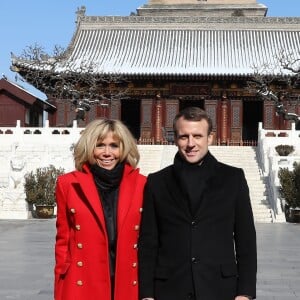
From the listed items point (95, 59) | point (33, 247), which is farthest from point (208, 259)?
point (95, 59)

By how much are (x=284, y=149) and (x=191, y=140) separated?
1832cm

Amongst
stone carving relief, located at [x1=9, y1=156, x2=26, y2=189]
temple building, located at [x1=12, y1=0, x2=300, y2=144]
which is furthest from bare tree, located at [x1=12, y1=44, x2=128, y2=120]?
stone carving relief, located at [x1=9, y1=156, x2=26, y2=189]

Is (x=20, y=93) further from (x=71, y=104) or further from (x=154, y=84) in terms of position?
(x=154, y=84)

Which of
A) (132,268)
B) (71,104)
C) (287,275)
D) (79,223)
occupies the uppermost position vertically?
(71,104)

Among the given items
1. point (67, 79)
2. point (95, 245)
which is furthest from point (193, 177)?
point (67, 79)

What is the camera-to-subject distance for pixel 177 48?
1252 inches

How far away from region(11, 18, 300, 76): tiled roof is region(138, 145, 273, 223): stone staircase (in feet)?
18.4

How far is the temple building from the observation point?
2839cm

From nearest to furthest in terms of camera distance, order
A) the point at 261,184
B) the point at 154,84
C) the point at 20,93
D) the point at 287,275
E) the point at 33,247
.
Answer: the point at 287,275, the point at 33,247, the point at 261,184, the point at 20,93, the point at 154,84

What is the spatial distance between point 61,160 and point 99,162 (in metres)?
16.5

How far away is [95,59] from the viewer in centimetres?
3086

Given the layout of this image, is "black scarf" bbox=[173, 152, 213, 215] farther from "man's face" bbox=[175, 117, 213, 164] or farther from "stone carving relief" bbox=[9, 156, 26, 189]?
"stone carving relief" bbox=[9, 156, 26, 189]

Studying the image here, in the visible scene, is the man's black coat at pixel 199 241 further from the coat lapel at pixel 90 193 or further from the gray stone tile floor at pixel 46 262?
the gray stone tile floor at pixel 46 262

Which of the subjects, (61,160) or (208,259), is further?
(61,160)
